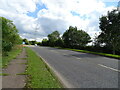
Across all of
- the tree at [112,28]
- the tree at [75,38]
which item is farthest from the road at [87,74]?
the tree at [75,38]

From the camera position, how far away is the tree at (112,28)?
73.3 ft

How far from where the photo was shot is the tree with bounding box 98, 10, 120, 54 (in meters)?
22.3

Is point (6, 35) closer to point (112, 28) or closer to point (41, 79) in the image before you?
point (41, 79)

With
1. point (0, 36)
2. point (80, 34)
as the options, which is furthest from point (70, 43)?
point (0, 36)

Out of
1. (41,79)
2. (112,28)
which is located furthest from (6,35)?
(112,28)

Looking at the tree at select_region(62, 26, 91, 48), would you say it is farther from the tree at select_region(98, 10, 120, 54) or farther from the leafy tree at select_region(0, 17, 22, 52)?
the leafy tree at select_region(0, 17, 22, 52)

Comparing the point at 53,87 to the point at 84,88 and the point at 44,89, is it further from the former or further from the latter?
the point at 84,88

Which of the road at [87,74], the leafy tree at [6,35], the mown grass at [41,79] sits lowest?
the road at [87,74]

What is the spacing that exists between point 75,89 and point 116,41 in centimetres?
2150

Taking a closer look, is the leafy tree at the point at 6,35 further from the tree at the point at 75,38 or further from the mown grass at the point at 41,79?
the tree at the point at 75,38

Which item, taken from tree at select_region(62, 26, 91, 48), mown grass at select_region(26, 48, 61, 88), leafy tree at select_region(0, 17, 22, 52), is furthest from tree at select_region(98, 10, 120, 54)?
tree at select_region(62, 26, 91, 48)

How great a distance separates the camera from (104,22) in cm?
2342

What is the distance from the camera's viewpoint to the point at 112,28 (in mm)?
22312

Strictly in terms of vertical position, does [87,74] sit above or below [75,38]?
below
